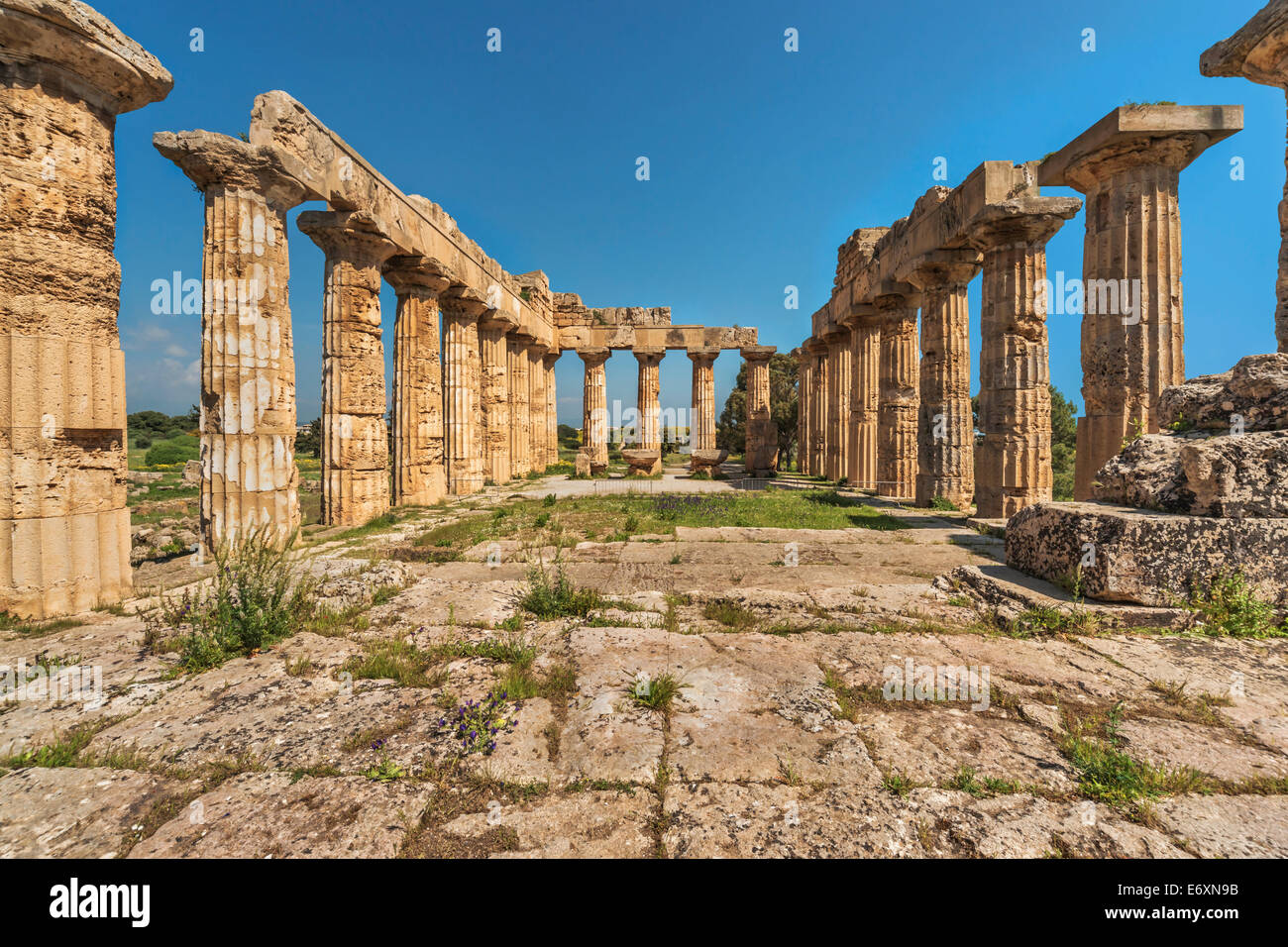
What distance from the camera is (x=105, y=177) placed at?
17.5ft

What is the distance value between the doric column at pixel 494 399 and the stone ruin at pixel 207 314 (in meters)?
3.69

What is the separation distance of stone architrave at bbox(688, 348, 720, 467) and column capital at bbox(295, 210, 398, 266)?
17700 millimetres

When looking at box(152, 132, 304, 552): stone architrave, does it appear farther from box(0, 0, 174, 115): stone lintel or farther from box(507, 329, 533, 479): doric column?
box(507, 329, 533, 479): doric column

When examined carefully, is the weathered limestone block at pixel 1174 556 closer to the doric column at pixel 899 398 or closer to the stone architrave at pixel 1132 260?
the stone architrave at pixel 1132 260

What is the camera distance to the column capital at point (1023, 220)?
9.80 meters

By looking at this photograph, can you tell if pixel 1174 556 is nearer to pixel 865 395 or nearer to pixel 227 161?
pixel 227 161

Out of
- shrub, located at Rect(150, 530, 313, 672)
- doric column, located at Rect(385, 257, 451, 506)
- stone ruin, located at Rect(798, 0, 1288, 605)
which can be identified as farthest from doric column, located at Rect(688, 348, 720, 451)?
shrub, located at Rect(150, 530, 313, 672)

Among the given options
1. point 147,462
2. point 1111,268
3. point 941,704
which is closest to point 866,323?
point 1111,268

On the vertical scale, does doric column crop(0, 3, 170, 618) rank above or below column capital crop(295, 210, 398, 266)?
below

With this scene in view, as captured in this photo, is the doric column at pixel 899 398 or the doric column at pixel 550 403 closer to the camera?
the doric column at pixel 899 398

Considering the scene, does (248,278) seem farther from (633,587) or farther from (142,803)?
(142,803)

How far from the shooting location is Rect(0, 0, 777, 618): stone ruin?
15.7 feet

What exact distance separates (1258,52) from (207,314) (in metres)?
15.1

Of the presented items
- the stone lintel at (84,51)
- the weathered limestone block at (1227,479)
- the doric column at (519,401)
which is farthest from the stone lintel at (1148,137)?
the doric column at (519,401)
